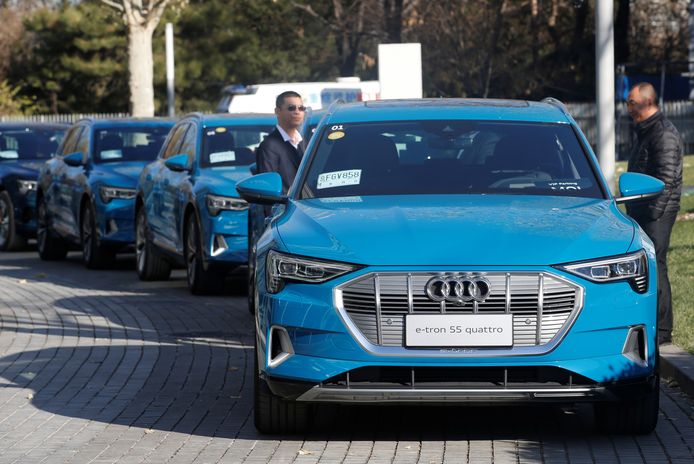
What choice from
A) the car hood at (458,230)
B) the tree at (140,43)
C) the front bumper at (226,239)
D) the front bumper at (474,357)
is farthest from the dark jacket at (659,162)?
the tree at (140,43)

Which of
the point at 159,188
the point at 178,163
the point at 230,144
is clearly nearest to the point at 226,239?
the point at 178,163

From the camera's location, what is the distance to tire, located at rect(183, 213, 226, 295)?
561 inches

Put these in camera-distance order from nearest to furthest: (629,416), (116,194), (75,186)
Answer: (629,416), (116,194), (75,186)

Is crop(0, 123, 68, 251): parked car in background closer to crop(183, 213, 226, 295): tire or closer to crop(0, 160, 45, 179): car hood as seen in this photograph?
crop(0, 160, 45, 179): car hood

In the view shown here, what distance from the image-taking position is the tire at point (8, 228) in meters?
21.4

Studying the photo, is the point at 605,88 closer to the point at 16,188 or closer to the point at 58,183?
the point at 58,183

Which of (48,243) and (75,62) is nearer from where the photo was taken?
(48,243)

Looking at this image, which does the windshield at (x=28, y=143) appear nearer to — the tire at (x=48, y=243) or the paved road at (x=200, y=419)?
the tire at (x=48, y=243)

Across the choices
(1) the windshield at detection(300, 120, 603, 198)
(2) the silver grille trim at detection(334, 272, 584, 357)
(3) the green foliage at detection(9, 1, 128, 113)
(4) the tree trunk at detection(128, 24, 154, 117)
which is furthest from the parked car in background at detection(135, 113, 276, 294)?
(3) the green foliage at detection(9, 1, 128, 113)

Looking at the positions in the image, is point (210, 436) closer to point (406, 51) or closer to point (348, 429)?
point (348, 429)

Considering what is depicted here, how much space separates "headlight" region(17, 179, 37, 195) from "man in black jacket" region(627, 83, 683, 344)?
1292 centimetres

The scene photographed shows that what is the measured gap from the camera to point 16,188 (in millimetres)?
21453

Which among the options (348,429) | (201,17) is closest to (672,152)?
(348,429)

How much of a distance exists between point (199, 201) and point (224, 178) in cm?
33
